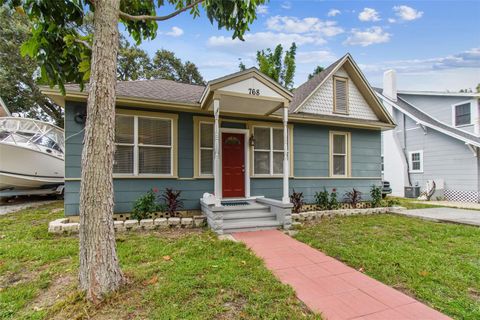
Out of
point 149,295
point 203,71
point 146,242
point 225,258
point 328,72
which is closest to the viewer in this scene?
point 149,295

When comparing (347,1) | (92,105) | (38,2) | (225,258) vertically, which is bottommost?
(225,258)

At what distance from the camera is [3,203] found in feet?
30.9

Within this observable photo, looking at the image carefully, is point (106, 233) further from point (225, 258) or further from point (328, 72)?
point (328, 72)

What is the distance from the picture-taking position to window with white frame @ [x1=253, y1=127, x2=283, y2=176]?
7.44m

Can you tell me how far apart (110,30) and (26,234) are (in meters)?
4.99

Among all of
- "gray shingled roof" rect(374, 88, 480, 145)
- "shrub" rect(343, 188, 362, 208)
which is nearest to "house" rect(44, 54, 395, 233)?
"shrub" rect(343, 188, 362, 208)

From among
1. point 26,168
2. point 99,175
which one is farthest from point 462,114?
point 26,168

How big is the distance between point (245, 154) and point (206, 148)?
1255mm

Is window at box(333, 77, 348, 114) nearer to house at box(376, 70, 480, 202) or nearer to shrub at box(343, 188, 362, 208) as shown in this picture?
shrub at box(343, 188, 362, 208)

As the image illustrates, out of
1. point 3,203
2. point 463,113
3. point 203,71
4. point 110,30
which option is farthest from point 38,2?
point 203,71

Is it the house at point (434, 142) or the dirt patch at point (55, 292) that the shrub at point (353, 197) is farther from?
the dirt patch at point (55, 292)

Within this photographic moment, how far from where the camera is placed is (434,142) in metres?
12.0

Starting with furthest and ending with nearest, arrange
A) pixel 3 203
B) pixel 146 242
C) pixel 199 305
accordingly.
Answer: pixel 3 203 < pixel 146 242 < pixel 199 305

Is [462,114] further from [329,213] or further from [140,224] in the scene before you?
[140,224]
